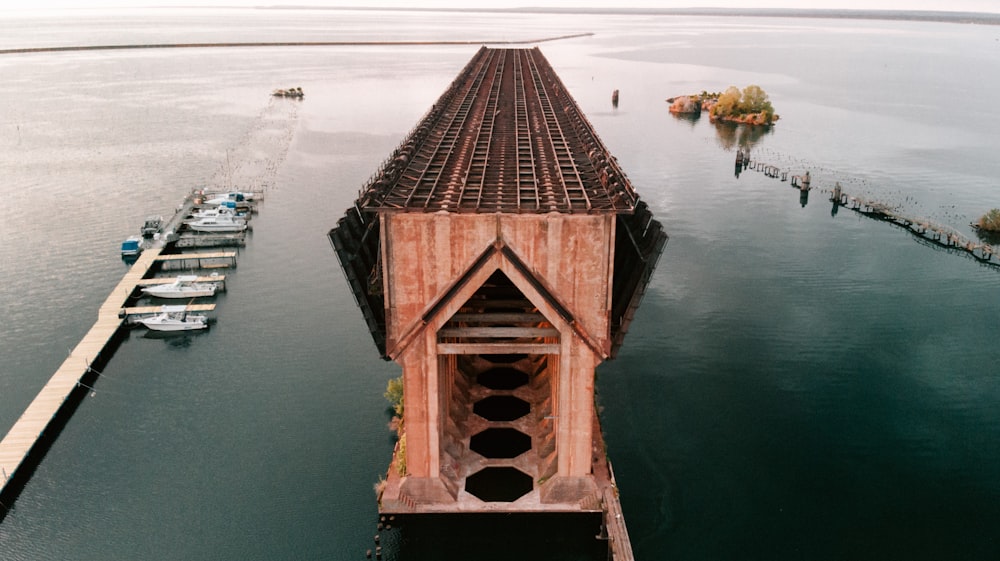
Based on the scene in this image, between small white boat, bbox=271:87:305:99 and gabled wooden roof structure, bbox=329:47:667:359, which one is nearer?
gabled wooden roof structure, bbox=329:47:667:359

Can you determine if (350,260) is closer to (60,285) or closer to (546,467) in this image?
(546,467)

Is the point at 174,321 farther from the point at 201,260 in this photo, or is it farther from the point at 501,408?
the point at 501,408

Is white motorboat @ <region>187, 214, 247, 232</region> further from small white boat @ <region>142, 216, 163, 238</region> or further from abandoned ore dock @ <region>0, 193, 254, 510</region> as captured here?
small white boat @ <region>142, 216, 163, 238</region>

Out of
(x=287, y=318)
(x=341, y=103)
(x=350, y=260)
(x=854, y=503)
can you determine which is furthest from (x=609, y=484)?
(x=341, y=103)

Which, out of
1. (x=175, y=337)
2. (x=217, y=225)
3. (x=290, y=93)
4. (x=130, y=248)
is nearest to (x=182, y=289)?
(x=175, y=337)

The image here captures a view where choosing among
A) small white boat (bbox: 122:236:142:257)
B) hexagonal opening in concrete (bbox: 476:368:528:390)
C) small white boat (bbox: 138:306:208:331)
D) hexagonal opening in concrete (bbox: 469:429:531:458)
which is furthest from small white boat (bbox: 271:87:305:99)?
hexagonal opening in concrete (bbox: 469:429:531:458)

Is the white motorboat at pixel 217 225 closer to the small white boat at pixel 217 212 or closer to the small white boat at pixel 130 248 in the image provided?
the small white boat at pixel 217 212
